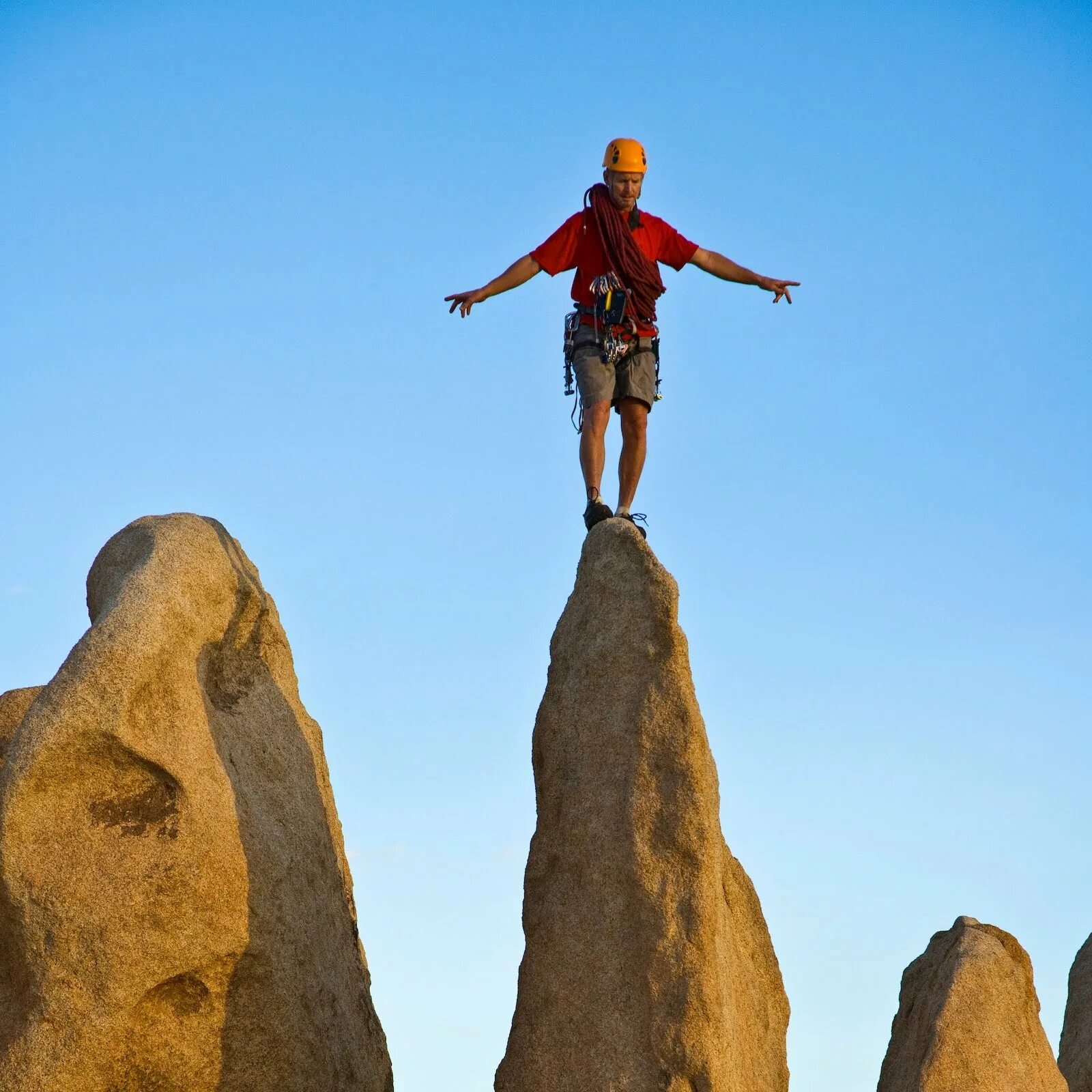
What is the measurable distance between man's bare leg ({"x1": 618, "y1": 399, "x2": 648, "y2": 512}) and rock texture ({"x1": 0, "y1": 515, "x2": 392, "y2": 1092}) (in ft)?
9.03

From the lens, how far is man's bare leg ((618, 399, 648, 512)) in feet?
40.6

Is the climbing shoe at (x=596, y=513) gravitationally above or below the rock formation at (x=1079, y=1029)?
above

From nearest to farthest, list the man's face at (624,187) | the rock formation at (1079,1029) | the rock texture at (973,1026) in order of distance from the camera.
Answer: the rock texture at (973,1026), the man's face at (624,187), the rock formation at (1079,1029)

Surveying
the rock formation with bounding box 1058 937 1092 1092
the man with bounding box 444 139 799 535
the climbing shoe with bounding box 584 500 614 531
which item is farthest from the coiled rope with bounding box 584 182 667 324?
the rock formation with bounding box 1058 937 1092 1092

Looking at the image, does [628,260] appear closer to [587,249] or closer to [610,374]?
[587,249]

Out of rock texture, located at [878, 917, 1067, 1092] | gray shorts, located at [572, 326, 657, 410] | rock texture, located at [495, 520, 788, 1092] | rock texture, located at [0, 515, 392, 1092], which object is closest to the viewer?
rock texture, located at [0, 515, 392, 1092]

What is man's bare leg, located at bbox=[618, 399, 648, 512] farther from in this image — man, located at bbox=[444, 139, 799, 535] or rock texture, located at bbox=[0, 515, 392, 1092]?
rock texture, located at bbox=[0, 515, 392, 1092]

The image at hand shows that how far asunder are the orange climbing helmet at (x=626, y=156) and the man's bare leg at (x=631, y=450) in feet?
5.18

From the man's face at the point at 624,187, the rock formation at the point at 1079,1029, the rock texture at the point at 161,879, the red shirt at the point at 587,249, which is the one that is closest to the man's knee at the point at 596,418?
the red shirt at the point at 587,249

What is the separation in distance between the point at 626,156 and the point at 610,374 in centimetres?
150

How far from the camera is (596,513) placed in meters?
12.0

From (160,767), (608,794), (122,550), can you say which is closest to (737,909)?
(608,794)

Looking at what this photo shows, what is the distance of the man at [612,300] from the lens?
40.0 feet

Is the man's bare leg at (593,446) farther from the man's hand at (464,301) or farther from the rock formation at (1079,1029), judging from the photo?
the rock formation at (1079,1029)
